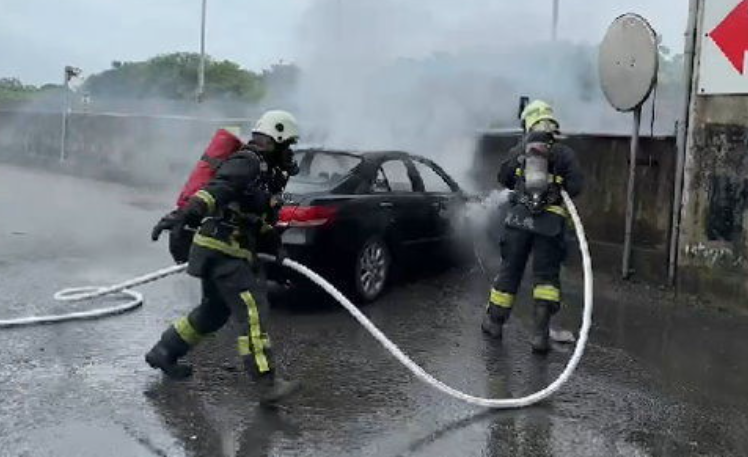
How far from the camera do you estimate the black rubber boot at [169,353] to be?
5.46m

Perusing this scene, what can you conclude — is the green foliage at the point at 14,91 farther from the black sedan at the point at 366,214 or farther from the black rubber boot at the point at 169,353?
the black rubber boot at the point at 169,353

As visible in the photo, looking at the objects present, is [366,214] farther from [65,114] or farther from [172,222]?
[65,114]

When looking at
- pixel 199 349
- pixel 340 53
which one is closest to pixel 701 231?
pixel 199 349

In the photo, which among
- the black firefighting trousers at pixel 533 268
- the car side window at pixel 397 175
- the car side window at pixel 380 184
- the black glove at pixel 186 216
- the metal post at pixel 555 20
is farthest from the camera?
the metal post at pixel 555 20

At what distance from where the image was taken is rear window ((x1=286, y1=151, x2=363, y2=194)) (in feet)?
25.6

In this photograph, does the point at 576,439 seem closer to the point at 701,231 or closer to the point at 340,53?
the point at 701,231

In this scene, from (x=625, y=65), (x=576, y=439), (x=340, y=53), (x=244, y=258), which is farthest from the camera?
(x=340, y=53)

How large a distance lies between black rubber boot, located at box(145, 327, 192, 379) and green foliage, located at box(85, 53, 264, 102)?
2726 centimetres

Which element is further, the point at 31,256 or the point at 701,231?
Answer: the point at 31,256

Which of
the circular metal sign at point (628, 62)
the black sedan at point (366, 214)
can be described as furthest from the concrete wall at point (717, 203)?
the black sedan at point (366, 214)

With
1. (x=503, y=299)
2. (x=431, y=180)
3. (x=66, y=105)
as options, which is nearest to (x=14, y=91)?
(x=66, y=105)

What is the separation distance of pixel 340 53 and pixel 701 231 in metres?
6.85

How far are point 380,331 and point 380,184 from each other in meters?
1.83

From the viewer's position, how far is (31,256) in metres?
10.0
